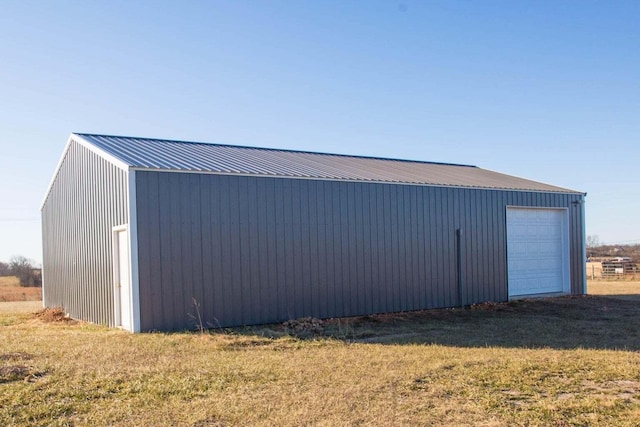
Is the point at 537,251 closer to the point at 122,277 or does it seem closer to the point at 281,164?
the point at 281,164

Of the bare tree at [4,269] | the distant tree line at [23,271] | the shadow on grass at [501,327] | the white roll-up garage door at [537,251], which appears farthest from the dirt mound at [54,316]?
the bare tree at [4,269]

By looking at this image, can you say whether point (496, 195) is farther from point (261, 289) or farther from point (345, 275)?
point (261, 289)

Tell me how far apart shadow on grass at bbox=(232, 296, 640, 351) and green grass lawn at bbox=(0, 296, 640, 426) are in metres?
0.07

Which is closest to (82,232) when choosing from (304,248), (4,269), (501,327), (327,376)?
(304,248)

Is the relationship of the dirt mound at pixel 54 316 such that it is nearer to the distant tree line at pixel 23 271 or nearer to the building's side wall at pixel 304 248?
the building's side wall at pixel 304 248

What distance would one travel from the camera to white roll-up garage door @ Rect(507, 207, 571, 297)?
17.1 meters

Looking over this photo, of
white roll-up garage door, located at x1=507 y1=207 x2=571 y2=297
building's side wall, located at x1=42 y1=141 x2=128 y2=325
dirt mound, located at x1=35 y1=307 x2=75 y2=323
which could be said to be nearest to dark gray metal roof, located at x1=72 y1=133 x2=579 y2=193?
building's side wall, located at x1=42 y1=141 x2=128 y2=325

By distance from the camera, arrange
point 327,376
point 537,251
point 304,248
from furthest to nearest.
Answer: point 537,251
point 304,248
point 327,376

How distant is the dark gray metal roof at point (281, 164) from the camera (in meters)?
12.3

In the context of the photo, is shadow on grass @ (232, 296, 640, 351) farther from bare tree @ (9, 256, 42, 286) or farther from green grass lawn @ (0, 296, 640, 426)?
bare tree @ (9, 256, 42, 286)

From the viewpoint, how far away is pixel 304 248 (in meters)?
13.0

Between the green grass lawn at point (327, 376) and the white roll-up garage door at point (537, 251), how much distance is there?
5.46 metres

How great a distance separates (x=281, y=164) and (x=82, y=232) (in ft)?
16.6

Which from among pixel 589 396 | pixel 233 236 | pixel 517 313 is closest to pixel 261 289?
pixel 233 236
